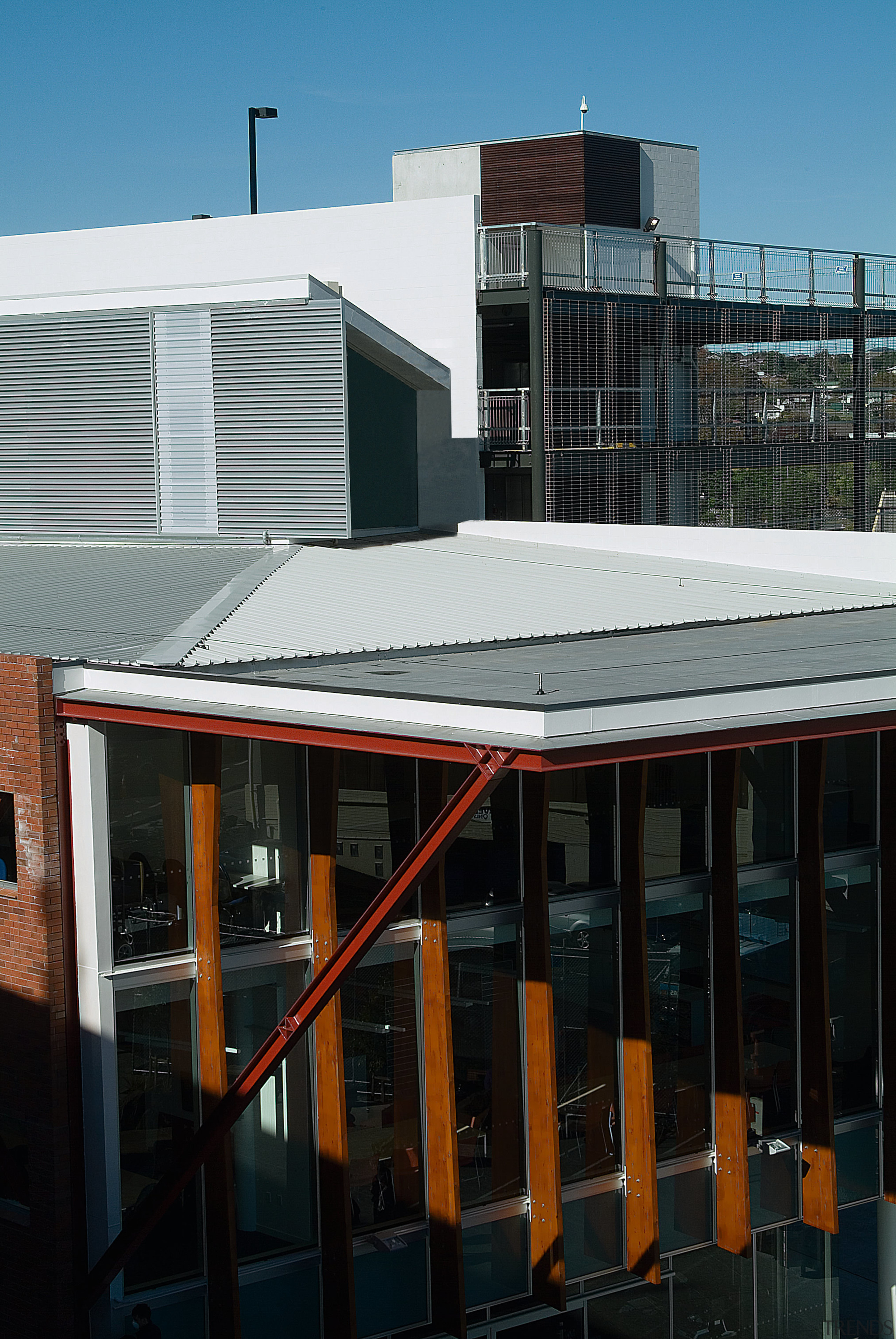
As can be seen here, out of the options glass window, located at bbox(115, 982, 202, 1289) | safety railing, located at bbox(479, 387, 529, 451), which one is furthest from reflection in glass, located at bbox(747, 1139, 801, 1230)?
safety railing, located at bbox(479, 387, 529, 451)

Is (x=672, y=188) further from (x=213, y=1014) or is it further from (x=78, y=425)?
(x=213, y=1014)

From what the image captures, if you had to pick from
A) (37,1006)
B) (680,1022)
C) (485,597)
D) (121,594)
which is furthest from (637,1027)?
(121,594)

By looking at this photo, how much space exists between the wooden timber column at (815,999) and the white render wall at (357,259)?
13.6m

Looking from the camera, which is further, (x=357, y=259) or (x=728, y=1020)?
(x=357, y=259)

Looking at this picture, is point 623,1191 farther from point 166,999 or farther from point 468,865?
point 166,999

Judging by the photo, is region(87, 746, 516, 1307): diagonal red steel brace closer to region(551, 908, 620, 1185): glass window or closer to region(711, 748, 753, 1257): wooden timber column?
region(551, 908, 620, 1185): glass window

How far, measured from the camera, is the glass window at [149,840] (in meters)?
11.8

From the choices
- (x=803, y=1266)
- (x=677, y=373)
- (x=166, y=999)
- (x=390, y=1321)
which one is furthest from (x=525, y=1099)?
(x=677, y=373)

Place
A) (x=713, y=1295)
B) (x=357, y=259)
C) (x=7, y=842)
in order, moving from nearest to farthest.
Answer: (x=7, y=842) → (x=713, y=1295) → (x=357, y=259)

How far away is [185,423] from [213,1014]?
34.0 ft

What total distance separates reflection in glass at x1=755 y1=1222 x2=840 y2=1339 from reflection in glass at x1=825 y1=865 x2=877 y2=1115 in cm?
223

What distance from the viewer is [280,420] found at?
19703 mm

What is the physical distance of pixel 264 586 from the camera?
16.0m

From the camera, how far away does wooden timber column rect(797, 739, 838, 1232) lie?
45.9 ft
